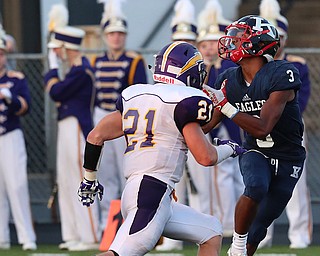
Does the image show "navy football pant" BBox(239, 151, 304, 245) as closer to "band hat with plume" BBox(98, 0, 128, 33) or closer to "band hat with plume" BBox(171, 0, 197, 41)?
"band hat with plume" BBox(171, 0, 197, 41)

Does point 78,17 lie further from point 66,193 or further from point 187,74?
point 187,74

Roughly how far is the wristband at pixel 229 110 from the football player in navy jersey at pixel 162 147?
1.78ft

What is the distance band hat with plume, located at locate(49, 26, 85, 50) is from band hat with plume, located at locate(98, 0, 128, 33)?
505 mm

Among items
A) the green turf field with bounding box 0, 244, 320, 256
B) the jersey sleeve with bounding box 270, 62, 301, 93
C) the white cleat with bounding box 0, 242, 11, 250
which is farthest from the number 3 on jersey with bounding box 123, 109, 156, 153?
the white cleat with bounding box 0, 242, 11, 250

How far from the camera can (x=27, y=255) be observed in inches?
356

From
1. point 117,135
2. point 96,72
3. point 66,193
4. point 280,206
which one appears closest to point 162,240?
point 66,193

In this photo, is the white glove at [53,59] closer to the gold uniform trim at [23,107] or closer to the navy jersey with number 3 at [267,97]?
the gold uniform trim at [23,107]

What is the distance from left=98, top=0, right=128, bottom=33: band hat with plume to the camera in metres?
10.3

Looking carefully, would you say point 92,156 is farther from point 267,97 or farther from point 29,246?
point 29,246

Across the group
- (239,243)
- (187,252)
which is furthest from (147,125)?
(187,252)

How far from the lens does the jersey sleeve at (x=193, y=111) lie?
582 centimetres

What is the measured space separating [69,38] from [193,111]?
4.12 meters

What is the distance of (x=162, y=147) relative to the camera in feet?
19.5

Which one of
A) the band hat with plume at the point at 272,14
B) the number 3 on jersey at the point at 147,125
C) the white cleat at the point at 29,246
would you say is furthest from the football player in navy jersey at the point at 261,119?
the white cleat at the point at 29,246
